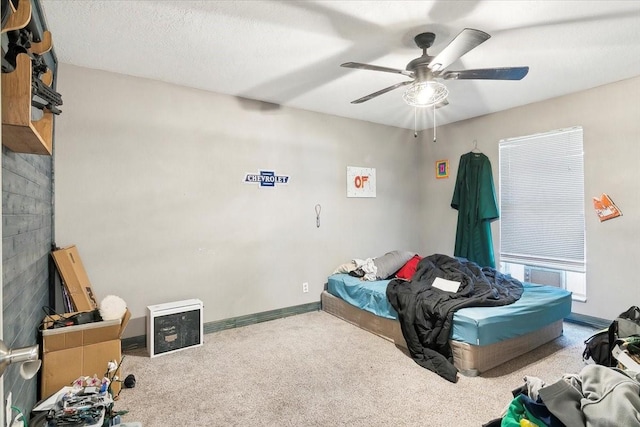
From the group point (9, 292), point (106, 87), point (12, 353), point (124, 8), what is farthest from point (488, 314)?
point (106, 87)

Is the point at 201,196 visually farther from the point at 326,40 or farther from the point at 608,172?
the point at 608,172

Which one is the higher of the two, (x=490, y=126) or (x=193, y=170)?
(x=490, y=126)

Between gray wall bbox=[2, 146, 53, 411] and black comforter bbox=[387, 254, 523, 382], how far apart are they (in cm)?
257

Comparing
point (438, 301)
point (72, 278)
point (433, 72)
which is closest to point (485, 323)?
point (438, 301)

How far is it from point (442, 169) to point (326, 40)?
10.3 ft

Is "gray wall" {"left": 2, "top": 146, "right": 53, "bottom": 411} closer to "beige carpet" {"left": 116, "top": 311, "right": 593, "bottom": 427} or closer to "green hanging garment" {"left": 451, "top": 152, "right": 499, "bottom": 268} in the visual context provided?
"beige carpet" {"left": 116, "top": 311, "right": 593, "bottom": 427}

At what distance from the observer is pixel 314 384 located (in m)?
2.43

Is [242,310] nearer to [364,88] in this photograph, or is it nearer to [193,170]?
[193,170]

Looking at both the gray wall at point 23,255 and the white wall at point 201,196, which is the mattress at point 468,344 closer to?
the white wall at point 201,196

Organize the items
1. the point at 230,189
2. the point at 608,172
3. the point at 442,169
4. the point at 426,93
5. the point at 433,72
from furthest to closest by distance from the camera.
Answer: the point at 442,169, the point at 230,189, the point at 608,172, the point at 426,93, the point at 433,72

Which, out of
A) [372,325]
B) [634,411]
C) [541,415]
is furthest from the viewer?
[372,325]

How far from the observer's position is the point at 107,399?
1.82 meters

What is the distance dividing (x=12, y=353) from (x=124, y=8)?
7.36 ft

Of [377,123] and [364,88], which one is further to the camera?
[377,123]
